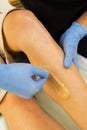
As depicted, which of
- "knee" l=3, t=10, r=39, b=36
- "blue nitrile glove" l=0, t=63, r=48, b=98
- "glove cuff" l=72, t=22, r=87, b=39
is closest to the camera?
"blue nitrile glove" l=0, t=63, r=48, b=98

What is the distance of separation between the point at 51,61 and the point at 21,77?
5.2 inches

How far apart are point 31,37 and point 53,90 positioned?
20cm

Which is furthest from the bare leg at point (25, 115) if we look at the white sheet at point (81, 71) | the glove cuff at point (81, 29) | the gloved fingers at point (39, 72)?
the glove cuff at point (81, 29)

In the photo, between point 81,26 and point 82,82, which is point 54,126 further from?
point 81,26

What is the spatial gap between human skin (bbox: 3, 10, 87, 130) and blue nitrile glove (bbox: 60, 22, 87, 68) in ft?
0.11

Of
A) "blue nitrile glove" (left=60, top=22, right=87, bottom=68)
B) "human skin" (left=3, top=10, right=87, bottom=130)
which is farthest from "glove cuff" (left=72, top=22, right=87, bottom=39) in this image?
"human skin" (left=3, top=10, right=87, bottom=130)

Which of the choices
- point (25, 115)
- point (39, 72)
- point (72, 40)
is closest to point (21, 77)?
point (39, 72)

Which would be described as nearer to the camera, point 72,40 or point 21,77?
point 21,77

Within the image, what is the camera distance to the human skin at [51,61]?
2.88 feet

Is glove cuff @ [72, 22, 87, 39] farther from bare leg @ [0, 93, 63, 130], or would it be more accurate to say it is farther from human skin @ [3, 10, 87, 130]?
bare leg @ [0, 93, 63, 130]

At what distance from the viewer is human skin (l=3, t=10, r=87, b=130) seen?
0.88 meters

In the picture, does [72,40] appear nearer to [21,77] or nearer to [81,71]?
[81,71]

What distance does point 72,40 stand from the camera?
1019mm

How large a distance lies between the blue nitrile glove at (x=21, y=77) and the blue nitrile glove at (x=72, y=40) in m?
0.13
